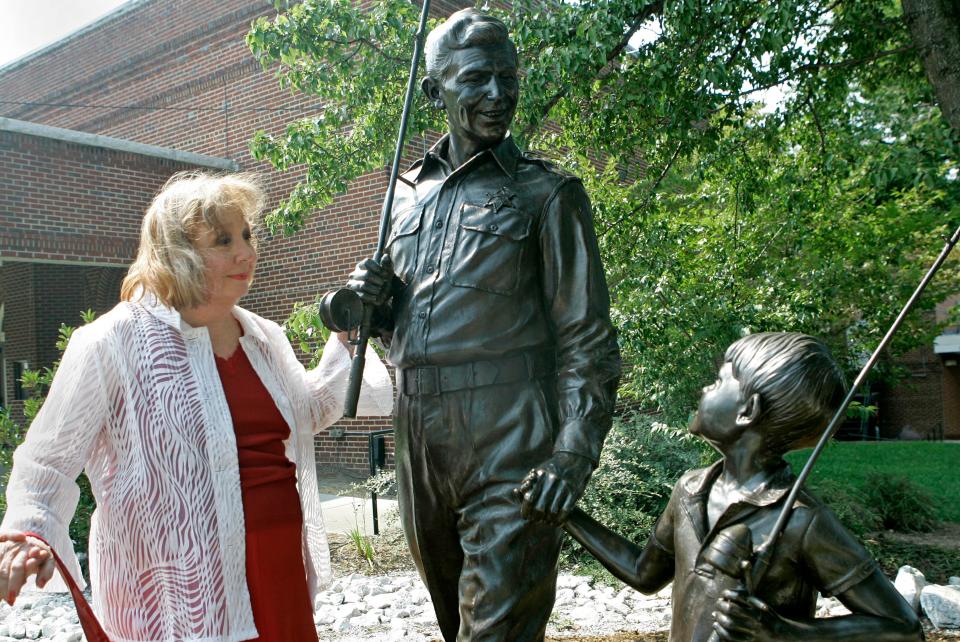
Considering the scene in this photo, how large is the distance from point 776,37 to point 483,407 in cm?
425

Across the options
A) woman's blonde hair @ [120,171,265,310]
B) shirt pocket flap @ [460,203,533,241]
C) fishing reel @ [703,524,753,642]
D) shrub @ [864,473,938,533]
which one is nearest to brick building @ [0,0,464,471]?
shrub @ [864,473,938,533]

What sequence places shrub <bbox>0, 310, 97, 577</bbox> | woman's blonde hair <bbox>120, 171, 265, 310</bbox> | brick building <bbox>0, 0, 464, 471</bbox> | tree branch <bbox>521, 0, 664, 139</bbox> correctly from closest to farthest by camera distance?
woman's blonde hair <bbox>120, 171, 265, 310</bbox> → tree branch <bbox>521, 0, 664, 139</bbox> → shrub <bbox>0, 310, 97, 577</bbox> → brick building <bbox>0, 0, 464, 471</bbox>

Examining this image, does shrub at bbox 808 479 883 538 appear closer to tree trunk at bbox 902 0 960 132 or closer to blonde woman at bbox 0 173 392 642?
tree trunk at bbox 902 0 960 132

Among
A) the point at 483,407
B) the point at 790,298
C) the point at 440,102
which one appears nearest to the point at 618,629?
the point at 790,298

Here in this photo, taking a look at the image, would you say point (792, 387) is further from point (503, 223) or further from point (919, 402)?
point (919, 402)

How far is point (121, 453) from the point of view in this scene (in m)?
2.51

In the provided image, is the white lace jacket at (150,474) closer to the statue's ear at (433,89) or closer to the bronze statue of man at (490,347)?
the bronze statue of man at (490,347)

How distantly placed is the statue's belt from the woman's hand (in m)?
1.02

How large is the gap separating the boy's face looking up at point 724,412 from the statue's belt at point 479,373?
0.51 m

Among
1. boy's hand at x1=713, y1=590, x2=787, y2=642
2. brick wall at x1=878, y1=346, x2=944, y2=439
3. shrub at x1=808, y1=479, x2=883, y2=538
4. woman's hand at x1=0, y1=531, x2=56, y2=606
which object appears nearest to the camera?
boy's hand at x1=713, y1=590, x2=787, y2=642

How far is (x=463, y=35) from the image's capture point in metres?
2.28

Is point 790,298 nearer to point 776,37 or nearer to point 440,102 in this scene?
point 776,37

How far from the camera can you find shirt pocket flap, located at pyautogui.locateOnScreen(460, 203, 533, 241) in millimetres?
2309

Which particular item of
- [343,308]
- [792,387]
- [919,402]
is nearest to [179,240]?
[343,308]
